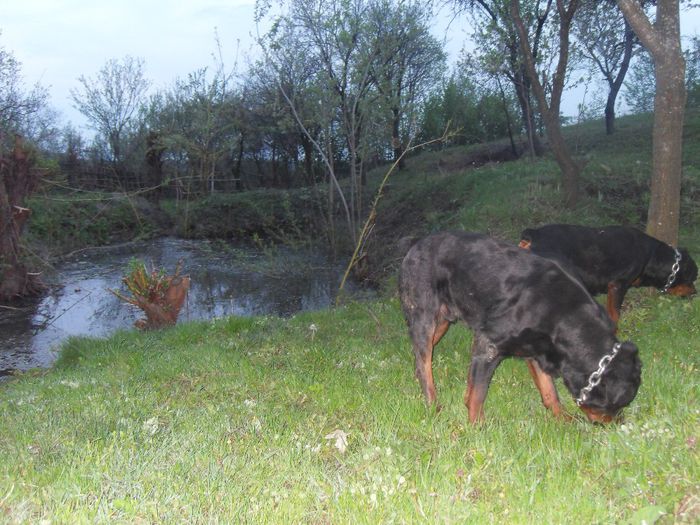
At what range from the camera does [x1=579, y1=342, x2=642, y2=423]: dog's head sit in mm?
3715

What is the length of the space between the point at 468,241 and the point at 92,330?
10474 millimetres

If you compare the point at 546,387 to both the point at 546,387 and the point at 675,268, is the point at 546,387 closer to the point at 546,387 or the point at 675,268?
the point at 546,387

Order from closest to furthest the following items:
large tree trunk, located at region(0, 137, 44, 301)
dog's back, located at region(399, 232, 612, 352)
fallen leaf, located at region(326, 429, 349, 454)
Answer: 1. fallen leaf, located at region(326, 429, 349, 454)
2. dog's back, located at region(399, 232, 612, 352)
3. large tree trunk, located at region(0, 137, 44, 301)

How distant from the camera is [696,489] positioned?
2785mm

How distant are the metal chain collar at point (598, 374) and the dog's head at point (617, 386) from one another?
0.06 ft

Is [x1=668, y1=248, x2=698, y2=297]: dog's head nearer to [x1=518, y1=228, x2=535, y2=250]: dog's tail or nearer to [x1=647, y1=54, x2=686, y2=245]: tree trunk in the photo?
[x1=647, y1=54, x2=686, y2=245]: tree trunk

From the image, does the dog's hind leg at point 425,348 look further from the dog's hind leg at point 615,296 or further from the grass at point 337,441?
the dog's hind leg at point 615,296

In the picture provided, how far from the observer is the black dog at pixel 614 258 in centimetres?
679

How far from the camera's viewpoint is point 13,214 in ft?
47.5

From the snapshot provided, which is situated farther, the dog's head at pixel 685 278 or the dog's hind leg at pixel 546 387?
the dog's head at pixel 685 278

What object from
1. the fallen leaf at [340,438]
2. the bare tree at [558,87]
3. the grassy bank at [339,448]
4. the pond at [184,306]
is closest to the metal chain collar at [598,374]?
the grassy bank at [339,448]

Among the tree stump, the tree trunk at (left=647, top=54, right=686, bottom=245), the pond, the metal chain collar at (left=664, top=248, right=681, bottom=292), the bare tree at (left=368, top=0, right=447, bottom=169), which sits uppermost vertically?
the bare tree at (left=368, top=0, right=447, bottom=169)

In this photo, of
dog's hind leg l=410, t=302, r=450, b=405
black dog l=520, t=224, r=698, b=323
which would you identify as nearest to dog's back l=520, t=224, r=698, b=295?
black dog l=520, t=224, r=698, b=323

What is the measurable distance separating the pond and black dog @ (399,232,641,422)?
26.7 feet
